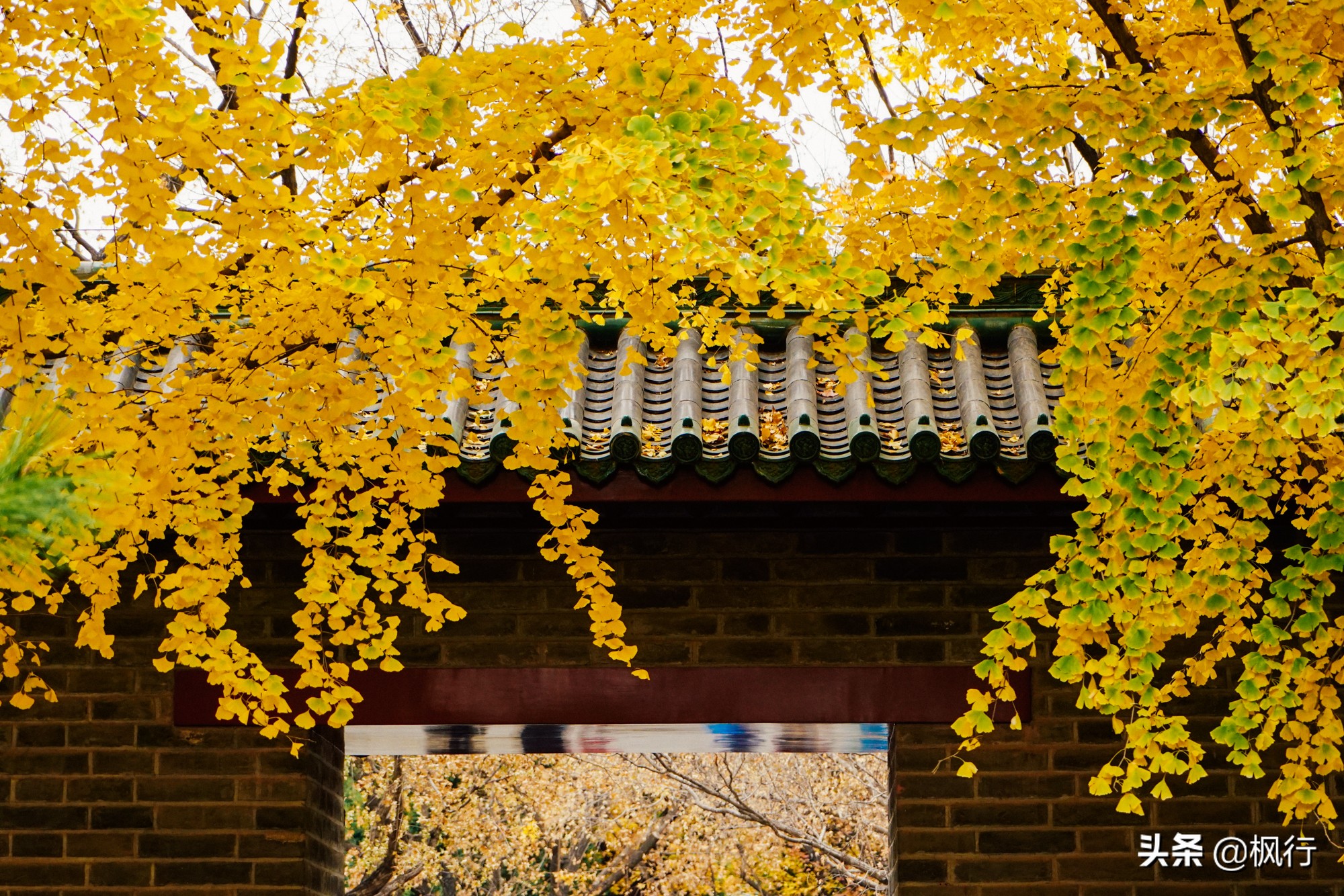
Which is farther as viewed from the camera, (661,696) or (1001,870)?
(661,696)

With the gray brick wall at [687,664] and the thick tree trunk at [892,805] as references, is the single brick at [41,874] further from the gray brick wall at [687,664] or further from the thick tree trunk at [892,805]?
the thick tree trunk at [892,805]

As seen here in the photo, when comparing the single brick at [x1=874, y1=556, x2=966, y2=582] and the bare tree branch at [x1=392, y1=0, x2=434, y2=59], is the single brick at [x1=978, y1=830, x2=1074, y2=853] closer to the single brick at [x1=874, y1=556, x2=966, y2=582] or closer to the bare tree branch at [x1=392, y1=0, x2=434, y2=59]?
the single brick at [x1=874, y1=556, x2=966, y2=582]

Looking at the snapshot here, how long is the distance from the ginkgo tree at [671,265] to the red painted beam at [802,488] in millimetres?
451

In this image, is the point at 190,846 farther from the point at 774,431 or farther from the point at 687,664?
the point at 774,431

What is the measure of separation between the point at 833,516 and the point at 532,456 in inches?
64.7

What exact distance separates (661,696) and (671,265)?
2111 mm

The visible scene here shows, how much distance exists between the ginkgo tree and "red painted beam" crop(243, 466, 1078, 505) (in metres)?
0.45

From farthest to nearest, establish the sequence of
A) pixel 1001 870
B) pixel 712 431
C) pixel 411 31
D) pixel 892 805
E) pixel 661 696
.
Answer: pixel 411 31
pixel 892 805
pixel 661 696
pixel 1001 870
pixel 712 431

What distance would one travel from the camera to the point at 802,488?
4.29m

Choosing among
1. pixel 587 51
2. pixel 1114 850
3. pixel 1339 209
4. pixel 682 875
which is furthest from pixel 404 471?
pixel 682 875

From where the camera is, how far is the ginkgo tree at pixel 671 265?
9.43ft

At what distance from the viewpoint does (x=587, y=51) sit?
3.53 metres

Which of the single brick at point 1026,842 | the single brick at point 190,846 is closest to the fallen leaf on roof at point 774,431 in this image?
the single brick at point 1026,842

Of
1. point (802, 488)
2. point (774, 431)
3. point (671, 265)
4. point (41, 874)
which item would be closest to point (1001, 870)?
point (802, 488)
